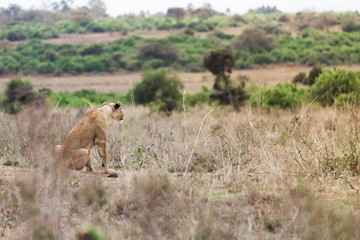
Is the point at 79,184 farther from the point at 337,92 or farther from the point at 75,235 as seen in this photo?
the point at 337,92

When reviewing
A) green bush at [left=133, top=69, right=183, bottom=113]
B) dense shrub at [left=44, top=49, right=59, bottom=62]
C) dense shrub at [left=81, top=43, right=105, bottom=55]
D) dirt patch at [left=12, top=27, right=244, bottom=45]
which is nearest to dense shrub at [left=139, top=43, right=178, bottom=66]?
dense shrub at [left=81, top=43, right=105, bottom=55]

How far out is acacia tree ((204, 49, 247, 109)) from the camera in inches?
789

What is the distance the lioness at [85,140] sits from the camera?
246 inches

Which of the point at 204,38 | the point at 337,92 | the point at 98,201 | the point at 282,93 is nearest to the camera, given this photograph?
the point at 98,201

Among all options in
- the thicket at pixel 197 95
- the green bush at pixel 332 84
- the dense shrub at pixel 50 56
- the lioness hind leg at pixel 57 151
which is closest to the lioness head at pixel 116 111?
the lioness hind leg at pixel 57 151

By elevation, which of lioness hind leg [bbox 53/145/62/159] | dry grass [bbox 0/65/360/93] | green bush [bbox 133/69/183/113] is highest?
lioness hind leg [bbox 53/145/62/159]

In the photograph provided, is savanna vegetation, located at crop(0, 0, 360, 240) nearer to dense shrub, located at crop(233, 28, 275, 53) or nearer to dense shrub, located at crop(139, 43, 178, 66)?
dense shrub, located at crop(139, 43, 178, 66)

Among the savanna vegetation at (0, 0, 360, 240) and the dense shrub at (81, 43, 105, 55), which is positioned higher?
the savanna vegetation at (0, 0, 360, 240)

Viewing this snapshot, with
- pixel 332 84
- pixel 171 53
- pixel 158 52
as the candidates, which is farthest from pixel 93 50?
pixel 332 84

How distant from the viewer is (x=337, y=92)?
1472 cm

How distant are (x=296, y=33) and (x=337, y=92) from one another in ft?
159

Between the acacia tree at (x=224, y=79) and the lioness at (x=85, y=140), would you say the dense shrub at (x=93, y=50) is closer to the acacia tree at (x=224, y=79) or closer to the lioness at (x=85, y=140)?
the acacia tree at (x=224, y=79)

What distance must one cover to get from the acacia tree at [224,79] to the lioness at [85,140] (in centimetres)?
1331

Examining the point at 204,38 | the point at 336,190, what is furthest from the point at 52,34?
the point at 336,190
